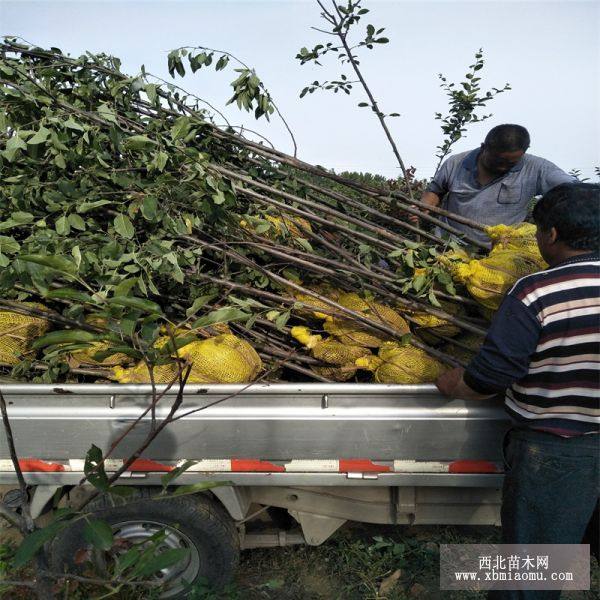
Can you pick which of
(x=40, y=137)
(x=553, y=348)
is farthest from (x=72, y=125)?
(x=553, y=348)

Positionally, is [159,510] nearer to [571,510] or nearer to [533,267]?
[571,510]

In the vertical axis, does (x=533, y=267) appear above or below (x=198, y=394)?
above

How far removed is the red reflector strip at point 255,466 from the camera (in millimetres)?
2111

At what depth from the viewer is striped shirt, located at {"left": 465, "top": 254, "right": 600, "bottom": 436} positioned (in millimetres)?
1716

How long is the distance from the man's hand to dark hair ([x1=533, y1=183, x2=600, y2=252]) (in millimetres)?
623

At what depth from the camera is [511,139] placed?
121 inches

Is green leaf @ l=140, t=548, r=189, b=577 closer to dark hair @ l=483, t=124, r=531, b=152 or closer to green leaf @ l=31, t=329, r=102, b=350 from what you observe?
green leaf @ l=31, t=329, r=102, b=350

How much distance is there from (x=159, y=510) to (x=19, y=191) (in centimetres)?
163

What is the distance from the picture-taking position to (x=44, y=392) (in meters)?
2.02

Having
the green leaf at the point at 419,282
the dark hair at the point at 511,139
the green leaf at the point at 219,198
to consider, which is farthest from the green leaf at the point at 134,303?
the dark hair at the point at 511,139

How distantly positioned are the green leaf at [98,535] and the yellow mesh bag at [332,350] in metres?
1.36

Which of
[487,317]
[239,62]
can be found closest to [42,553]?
[487,317]

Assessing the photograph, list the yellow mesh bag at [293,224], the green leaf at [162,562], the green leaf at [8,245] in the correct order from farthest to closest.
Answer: the yellow mesh bag at [293,224]
the green leaf at [8,245]
the green leaf at [162,562]

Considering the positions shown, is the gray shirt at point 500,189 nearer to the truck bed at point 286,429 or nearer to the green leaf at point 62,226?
the truck bed at point 286,429
